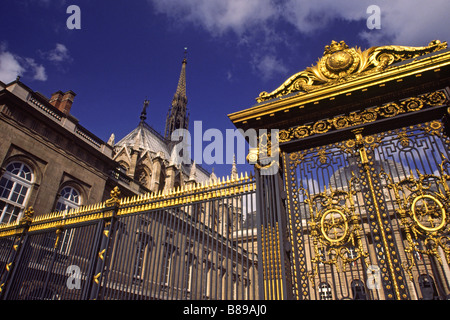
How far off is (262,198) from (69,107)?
16656 millimetres

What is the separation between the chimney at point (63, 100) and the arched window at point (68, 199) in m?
5.40

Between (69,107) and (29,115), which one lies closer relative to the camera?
(29,115)

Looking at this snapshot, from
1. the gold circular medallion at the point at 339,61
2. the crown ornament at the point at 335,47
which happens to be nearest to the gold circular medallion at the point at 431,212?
the gold circular medallion at the point at 339,61

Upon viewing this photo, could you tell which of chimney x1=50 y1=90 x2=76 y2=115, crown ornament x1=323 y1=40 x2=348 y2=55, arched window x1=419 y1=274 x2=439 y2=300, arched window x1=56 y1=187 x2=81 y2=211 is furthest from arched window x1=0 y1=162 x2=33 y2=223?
arched window x1=419 y1=274 x2=439 y2=300

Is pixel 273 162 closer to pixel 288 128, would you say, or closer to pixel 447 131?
pixel 288 128

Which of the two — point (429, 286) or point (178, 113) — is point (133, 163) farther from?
point (178, 113)

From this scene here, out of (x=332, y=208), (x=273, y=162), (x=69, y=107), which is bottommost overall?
(x=332, y=208)

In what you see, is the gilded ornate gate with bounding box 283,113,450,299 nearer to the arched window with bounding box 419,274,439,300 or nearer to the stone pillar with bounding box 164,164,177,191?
the arched window with bounding box 419,274,439,300

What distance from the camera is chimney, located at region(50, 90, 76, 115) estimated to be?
1933 centimetres

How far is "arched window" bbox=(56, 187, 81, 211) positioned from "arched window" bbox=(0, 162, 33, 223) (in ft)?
5.68
